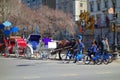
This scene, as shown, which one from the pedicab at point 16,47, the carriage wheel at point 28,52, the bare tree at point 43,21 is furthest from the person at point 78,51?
the bare tree at point 43,21

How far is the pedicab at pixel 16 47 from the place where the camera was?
1409 inches

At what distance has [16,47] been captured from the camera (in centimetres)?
3575

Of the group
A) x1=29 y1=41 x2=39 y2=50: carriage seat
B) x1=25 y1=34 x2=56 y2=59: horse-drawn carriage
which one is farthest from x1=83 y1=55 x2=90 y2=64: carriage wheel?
x1=29 y1=41 x2=39 y2=50: carriage seat

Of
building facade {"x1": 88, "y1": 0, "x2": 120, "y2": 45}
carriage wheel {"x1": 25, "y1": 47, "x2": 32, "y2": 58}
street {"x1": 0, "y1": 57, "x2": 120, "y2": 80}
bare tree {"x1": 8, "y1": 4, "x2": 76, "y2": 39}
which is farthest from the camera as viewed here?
bare tree {"x1": 8, "y1": 4, "x2": 76, "y2": 39}

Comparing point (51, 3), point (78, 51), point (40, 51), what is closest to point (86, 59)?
point (78, 51)

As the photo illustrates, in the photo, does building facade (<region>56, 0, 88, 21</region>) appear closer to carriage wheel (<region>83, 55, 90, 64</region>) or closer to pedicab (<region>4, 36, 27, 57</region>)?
pedicab (<region>4, 36, 27, 57</region>)

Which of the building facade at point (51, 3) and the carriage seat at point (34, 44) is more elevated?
the building facade at point (51, 3)

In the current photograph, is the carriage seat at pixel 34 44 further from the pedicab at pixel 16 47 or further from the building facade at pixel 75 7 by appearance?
the building facade at pixel 75 7

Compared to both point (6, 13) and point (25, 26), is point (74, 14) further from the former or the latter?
point (6, 13)

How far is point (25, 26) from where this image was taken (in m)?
71.5

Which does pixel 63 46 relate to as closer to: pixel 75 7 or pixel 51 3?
pixel 75 7

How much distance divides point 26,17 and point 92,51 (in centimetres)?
4684

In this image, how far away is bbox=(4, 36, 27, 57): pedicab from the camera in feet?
117

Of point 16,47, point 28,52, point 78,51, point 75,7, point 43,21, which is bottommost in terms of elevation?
point 28,52
